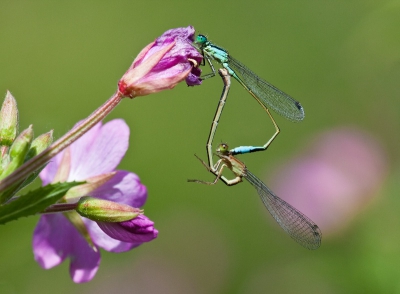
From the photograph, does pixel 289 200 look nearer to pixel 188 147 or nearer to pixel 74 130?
pixel 74 130

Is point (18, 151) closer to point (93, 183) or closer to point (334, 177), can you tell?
point (93, 183)

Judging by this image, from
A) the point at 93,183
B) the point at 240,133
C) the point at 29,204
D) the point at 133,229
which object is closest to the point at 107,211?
the point at 133,229

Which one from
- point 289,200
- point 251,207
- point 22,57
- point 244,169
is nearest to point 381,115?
point 289,200

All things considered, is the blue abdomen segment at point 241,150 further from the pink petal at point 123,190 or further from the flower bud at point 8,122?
the flower bud at point 8,122

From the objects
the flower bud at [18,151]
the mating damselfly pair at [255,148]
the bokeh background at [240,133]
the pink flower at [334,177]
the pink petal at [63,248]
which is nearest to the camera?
the flower bud at [18,151]

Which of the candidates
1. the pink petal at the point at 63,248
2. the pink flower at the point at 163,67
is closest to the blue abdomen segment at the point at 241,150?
the pink petal at the point at 63,248
